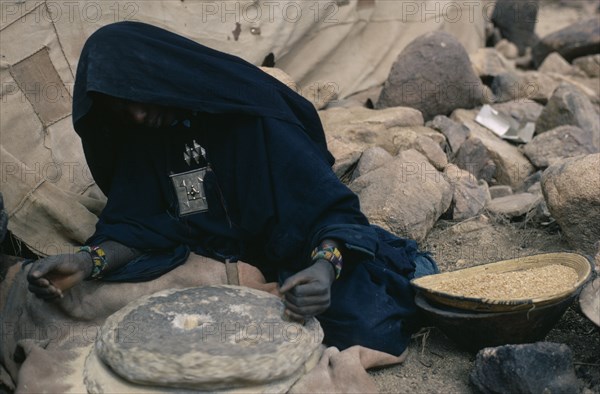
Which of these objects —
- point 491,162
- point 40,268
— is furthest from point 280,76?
point 40,268

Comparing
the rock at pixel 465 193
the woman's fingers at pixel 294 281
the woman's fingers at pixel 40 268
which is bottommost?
the rock at pixel 465 193

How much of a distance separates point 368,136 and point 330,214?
73.4 inches

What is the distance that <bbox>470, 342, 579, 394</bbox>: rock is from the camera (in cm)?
292

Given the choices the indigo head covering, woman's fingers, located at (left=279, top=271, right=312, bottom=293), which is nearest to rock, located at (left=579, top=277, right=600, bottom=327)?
woman's fingers, located at (left=279, top=271, right=312, bottom=293)

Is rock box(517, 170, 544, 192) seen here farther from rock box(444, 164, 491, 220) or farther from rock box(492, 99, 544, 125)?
rock box(492, 99, 544, 125)

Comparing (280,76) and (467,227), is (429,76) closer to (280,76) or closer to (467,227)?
(280,76)

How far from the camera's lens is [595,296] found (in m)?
3.10

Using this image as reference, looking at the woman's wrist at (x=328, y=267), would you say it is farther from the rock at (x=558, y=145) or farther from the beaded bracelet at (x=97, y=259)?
the rock at (x=558, y=145)

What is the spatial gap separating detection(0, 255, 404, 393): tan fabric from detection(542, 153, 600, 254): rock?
1.23 metres

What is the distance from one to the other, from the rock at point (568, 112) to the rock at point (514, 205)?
108cm

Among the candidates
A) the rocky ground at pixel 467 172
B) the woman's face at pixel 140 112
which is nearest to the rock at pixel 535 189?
the rocky ground at pixel 467 172

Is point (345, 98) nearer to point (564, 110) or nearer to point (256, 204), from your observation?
point (564, 110)

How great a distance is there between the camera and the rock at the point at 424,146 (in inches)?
195

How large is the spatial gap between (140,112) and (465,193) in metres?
2.25
